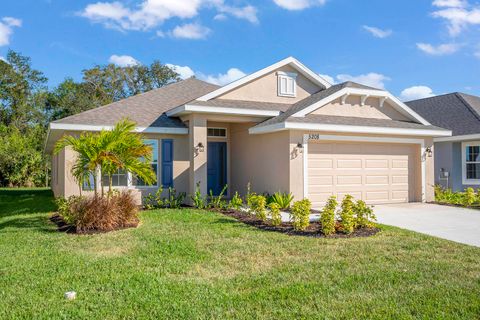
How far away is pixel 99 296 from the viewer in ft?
17.2

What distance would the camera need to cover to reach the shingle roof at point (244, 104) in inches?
548

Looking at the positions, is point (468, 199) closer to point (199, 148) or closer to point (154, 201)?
point (199, 148)

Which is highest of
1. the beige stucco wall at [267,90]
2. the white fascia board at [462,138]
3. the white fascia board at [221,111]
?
the beige stucco wall at [267,90]

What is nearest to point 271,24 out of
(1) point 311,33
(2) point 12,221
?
(1) point 311,33

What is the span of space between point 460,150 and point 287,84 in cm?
898

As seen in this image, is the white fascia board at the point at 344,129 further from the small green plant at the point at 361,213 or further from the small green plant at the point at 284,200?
the small green plant at the point at 361,213

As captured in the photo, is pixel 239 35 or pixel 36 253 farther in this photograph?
pixel 239 35

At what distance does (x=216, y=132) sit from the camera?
16.8 meters

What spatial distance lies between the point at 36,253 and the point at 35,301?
2.65 m

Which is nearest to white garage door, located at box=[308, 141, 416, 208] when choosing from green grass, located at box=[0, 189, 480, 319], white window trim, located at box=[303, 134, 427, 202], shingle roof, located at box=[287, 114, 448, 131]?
white window trim, located at box=[303, 134, 427, 202]

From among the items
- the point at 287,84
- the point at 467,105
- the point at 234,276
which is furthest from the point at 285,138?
the point at 467,105

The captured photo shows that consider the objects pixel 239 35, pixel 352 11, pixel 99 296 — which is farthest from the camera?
pixel 239 35

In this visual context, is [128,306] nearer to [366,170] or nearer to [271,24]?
[366,170]

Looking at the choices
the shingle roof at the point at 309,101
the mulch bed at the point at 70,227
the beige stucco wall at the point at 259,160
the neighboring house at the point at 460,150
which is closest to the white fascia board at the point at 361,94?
the shingle roof at the point at 309,101
